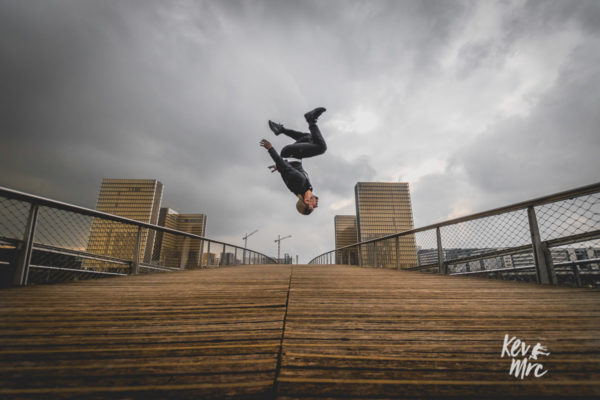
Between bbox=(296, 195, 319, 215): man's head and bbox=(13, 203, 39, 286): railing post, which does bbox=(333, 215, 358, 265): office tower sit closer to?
bbox=(296, 195, 319, 215): man's head

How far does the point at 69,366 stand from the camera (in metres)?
1.07

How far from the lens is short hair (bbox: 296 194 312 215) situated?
5717 millimetres

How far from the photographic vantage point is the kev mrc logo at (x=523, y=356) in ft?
3.42

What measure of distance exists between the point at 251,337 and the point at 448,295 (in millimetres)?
2041

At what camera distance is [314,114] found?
5262mm

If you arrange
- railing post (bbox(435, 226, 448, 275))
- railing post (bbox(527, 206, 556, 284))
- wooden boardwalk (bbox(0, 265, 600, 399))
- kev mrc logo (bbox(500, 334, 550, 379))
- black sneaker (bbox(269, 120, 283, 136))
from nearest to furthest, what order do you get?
wooden boardwalk (bbox(0, 265, 600, 399))
kev mrc logo (bbox(500, 334, 550, 379))
railing post (bbox(527, 206, 556, 284))
railing post (bbox(435, 226, 448, 275))
black sneaker (bbox(269, 120, 283, 136))

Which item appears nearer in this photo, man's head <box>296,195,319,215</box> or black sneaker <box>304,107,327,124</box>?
black sneaker <box>304,107,327,124</box>

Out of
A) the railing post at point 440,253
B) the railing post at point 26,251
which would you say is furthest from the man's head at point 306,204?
the railing post at point 26,251

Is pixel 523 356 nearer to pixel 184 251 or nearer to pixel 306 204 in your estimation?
pixel 306 204

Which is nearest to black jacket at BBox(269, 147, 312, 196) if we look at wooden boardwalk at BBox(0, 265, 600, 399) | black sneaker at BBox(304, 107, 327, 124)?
black sneaker at BBox(304, 107, 327, 124)

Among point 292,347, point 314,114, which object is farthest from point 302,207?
point 292,347

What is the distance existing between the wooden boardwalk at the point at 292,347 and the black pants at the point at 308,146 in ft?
12.0

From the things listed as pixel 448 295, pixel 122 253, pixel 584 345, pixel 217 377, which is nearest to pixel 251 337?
pixel 217 377

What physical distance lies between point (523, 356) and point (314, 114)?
4900 millimetres
